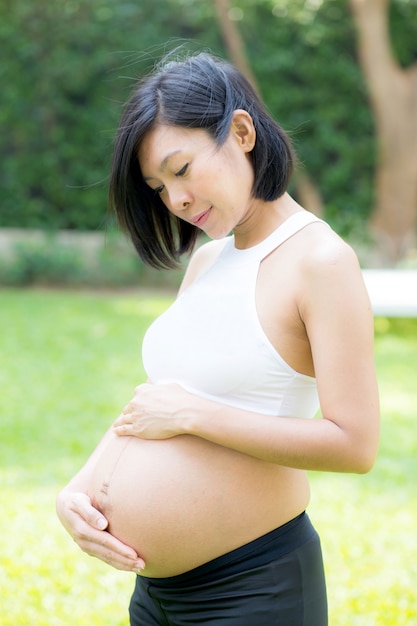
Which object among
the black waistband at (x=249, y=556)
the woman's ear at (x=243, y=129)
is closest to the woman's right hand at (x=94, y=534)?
the black waistband at (x=249, y=556)

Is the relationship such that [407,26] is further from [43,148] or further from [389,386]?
[389,386]

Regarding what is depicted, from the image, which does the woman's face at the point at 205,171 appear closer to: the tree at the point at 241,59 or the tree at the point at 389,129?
the tree at the point at 241,59

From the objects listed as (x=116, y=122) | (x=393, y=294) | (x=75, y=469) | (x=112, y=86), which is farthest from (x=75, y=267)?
(x=75, y=469)

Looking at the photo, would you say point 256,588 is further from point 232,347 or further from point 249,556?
point 232,347

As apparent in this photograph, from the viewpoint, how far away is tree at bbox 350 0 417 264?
11523 mm

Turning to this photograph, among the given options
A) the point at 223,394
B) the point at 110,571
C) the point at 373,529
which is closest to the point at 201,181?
the point at 223,394

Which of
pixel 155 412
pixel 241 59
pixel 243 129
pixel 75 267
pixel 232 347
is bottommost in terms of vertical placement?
pixel 75 267

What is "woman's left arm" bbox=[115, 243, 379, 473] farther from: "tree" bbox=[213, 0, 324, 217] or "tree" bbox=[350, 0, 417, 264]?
"tree" bbox=[350, 0, 417, 264]

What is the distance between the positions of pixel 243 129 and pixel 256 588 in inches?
34.3

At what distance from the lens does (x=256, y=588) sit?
1.57 m

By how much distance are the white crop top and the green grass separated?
1.66m

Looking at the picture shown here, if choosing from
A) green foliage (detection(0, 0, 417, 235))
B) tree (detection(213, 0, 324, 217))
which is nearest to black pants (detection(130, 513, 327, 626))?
tree (detection(213, 0, 324, 217))

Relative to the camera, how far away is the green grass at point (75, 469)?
3086 millimetres

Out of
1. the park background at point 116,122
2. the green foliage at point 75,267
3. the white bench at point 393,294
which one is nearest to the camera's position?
the white bench at point 393,294
